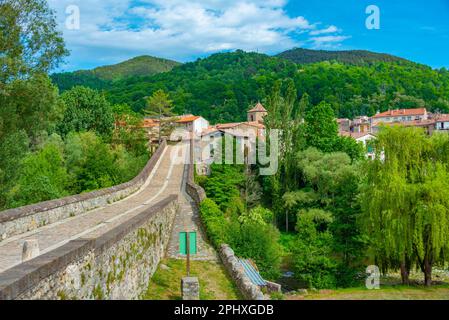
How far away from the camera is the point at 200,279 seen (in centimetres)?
1374

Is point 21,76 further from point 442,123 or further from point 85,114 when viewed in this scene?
point 442,123

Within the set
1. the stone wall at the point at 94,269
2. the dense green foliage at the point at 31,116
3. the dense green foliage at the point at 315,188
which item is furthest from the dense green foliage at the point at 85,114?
the stone wall at the point at 94,269

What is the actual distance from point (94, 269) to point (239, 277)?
6358 mm

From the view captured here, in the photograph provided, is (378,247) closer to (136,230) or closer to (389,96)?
(136,230)

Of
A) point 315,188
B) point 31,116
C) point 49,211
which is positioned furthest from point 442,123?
point 49,211

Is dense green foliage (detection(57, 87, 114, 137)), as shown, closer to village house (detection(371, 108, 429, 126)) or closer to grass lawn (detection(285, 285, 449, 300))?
grass lawn (detection(285, 285, 449, 300))

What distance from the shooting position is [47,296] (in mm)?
5695

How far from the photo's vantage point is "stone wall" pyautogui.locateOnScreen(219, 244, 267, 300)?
11077 mm

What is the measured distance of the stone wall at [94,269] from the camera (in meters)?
5.34

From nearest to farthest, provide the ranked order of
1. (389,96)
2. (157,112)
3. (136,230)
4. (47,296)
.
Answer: (47,296)
(136,230)
(157,112)
(389,96)

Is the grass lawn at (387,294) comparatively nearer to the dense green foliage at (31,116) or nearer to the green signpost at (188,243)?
the green signpost at (188,243)

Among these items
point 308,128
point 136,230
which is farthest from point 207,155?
point 136,230

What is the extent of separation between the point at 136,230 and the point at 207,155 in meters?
36.4
